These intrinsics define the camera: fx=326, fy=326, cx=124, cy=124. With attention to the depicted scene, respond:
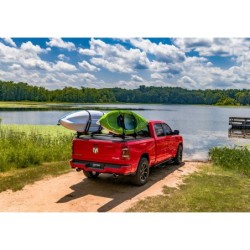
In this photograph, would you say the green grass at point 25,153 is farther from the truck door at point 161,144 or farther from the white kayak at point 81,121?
the truck door at point 161,144

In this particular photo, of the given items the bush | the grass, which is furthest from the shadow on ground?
the bush

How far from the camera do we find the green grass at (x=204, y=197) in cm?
763

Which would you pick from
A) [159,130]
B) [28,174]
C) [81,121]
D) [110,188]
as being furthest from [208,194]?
[28,174]

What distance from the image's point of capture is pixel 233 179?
10.8 meters

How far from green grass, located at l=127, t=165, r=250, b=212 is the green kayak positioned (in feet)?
6.50

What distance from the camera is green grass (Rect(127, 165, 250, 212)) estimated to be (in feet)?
25.0

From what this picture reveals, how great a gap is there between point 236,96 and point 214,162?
58.5 meters

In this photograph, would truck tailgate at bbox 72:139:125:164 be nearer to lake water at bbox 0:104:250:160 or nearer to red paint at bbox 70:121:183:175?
red paint at bbox 70:121:183:175

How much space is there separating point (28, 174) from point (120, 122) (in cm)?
368

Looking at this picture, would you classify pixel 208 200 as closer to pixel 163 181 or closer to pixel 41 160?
pixel 163 181

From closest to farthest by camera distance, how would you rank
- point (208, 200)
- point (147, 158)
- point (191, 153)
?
point (208, 200) < point (147, 158) < point (191, 153)

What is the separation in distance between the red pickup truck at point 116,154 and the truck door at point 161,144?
0.06 m

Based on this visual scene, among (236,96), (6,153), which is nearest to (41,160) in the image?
(6,153)

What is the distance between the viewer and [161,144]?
10750 millimetres
